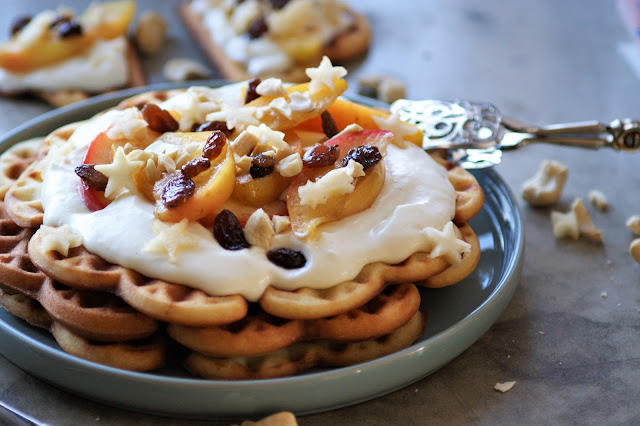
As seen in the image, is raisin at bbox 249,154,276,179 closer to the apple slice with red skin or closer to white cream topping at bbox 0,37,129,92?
the apple slice with red skin

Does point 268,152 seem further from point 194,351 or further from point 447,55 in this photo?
point 447,55

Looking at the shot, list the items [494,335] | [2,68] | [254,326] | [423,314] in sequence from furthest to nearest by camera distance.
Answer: [2,68] → [494,335] → [423,314] → [254,326]

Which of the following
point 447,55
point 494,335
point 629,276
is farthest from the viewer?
point 447,55

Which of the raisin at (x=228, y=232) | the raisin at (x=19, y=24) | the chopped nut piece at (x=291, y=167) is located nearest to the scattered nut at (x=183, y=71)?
the raisin at (x=19, y=24)

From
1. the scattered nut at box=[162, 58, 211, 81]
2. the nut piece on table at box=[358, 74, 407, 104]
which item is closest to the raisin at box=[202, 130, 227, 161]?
the nut piece on table at box=[358, 74, 407, 104]

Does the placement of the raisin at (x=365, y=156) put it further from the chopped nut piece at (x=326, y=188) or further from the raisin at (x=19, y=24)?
the raisin at (x=19, y=24)

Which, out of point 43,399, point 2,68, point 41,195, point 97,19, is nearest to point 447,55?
point 97,19

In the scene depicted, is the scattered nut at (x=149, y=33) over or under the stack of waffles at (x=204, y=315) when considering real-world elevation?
under
